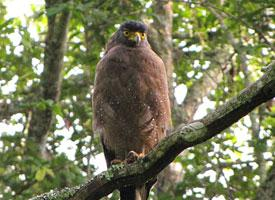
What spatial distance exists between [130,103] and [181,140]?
6.65 ft

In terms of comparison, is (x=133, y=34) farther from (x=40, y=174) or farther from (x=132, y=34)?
(x=40, y=174)

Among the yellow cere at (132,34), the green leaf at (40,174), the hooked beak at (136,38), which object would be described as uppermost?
the yellow cere at (132,34)

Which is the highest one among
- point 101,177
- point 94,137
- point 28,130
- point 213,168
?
point 28,130

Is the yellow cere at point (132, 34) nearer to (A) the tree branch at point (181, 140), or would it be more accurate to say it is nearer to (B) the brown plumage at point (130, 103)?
(B) the brown plumage at point (130, 103)

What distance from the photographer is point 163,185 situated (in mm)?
8227

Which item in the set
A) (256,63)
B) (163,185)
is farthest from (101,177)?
(256,63)

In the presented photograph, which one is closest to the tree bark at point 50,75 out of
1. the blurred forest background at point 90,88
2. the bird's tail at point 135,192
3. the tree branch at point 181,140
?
the blurred forest background at point 90,88

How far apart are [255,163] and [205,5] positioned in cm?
211

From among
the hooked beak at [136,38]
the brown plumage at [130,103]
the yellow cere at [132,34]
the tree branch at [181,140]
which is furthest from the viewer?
the yellow cere at [132,34]

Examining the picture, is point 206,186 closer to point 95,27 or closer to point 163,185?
point 163,185

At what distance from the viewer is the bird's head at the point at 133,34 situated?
6.95m

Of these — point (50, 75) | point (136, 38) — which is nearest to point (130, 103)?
point (136, 38)

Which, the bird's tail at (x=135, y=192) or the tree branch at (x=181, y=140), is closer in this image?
the tree branch at (x=181, y=140)

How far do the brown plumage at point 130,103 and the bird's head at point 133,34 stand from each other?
0.31 meters
